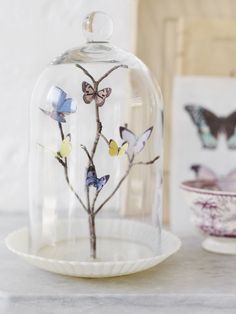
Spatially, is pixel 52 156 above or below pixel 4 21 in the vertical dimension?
below

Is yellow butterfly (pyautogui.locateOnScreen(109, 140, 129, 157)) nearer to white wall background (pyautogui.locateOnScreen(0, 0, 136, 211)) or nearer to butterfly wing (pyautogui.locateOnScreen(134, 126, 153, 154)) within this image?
butterfly wing (pyautogui.locateOnScreen(134, 126, 153, 154))

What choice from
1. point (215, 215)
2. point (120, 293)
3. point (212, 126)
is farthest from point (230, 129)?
point (120, 293)

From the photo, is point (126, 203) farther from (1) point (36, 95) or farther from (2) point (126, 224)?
(1) point (36, 95)

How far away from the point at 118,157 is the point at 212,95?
0.30 m

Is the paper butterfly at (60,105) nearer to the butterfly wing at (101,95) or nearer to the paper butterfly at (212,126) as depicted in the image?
the butterfly wing at (101,95)

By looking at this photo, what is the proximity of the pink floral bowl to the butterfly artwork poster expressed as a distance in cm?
15

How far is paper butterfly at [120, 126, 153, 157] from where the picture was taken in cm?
71

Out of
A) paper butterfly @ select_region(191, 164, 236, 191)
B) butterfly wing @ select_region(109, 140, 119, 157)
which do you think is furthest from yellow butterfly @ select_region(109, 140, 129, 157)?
paper butterfly @ select_region(191, 164, 236, 191)

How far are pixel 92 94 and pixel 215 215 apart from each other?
244 mm

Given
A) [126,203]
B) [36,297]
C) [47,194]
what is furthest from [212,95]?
[36,297]

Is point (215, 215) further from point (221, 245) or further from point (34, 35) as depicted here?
point (34, 35)

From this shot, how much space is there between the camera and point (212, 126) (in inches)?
36.6

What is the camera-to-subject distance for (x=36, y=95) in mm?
732

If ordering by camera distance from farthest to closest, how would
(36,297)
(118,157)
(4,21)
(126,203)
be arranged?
(4,21), (126,203), (118,157), (36,297)
